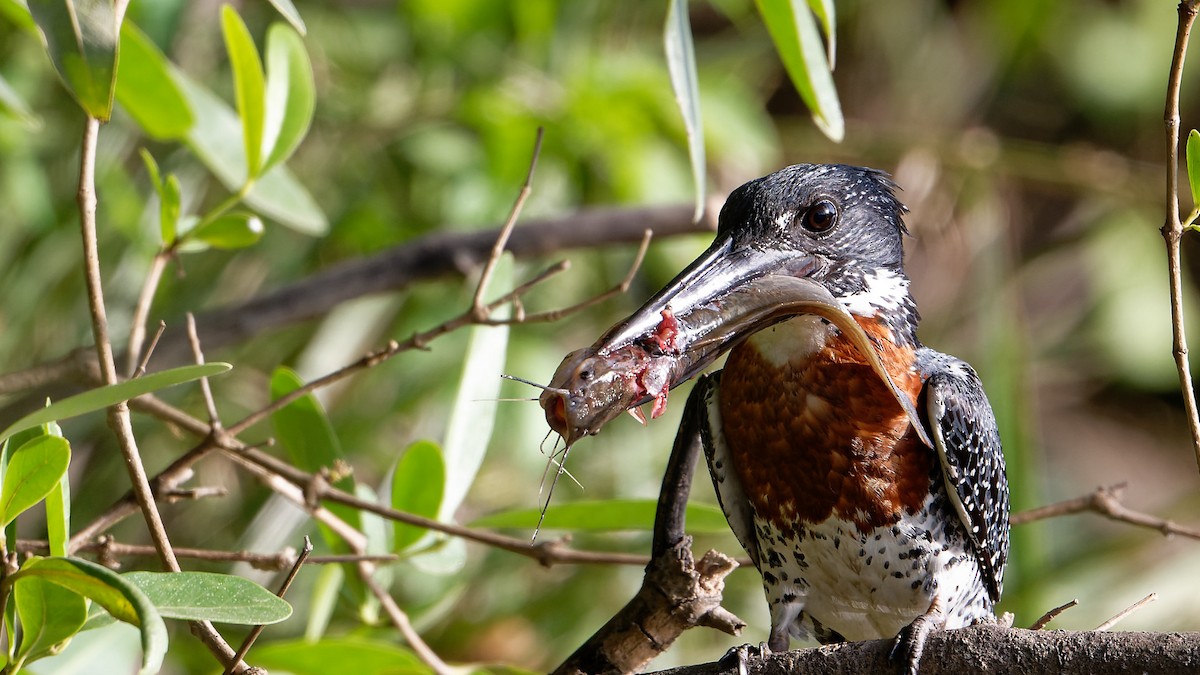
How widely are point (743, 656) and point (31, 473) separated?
62 centimetres

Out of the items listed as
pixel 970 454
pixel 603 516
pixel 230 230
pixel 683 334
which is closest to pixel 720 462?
pixel 603 516

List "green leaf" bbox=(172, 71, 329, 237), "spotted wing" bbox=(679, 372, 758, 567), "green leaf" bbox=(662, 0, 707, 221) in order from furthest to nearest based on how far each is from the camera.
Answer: "green leaf" bbox=(172, 71, 329, 237) → "spotted wing" bbox=(679, 372, 758, 567) → "green leaf" bbox=(662, 0, 707, 221)

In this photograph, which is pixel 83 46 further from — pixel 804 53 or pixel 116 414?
pixel 804 53

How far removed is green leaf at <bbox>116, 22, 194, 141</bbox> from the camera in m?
1.59

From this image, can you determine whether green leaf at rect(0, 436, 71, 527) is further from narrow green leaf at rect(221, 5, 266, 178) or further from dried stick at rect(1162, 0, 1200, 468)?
dried stick at rect(1162, 0, 1200, 468)

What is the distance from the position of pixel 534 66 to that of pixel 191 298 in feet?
2.77

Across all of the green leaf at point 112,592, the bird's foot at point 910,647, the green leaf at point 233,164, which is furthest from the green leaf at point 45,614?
the green leaf at point 233,164

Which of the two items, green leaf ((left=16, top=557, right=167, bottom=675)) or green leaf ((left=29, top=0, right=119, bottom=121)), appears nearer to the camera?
green leaf ((left=16, top=557, right=167, bottom=675))

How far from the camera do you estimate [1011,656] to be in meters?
1.02

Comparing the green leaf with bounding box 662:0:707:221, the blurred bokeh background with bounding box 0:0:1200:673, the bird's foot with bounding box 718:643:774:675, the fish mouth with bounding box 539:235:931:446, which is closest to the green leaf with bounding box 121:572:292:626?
the fish mouth with bounding box 539:235:931:446

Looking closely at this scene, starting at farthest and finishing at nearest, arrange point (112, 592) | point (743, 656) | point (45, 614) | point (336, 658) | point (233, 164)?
point (233, 164), point (336, 658), point (743, 656), point (45, 614), point (112, 592)

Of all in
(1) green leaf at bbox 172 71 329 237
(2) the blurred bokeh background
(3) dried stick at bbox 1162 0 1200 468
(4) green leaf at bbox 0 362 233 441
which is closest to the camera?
(4) green leaf at bbox 0 362 233 441

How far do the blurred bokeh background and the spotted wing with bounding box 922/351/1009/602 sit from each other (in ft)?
2.44

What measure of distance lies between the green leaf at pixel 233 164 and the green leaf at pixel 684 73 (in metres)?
0.56
